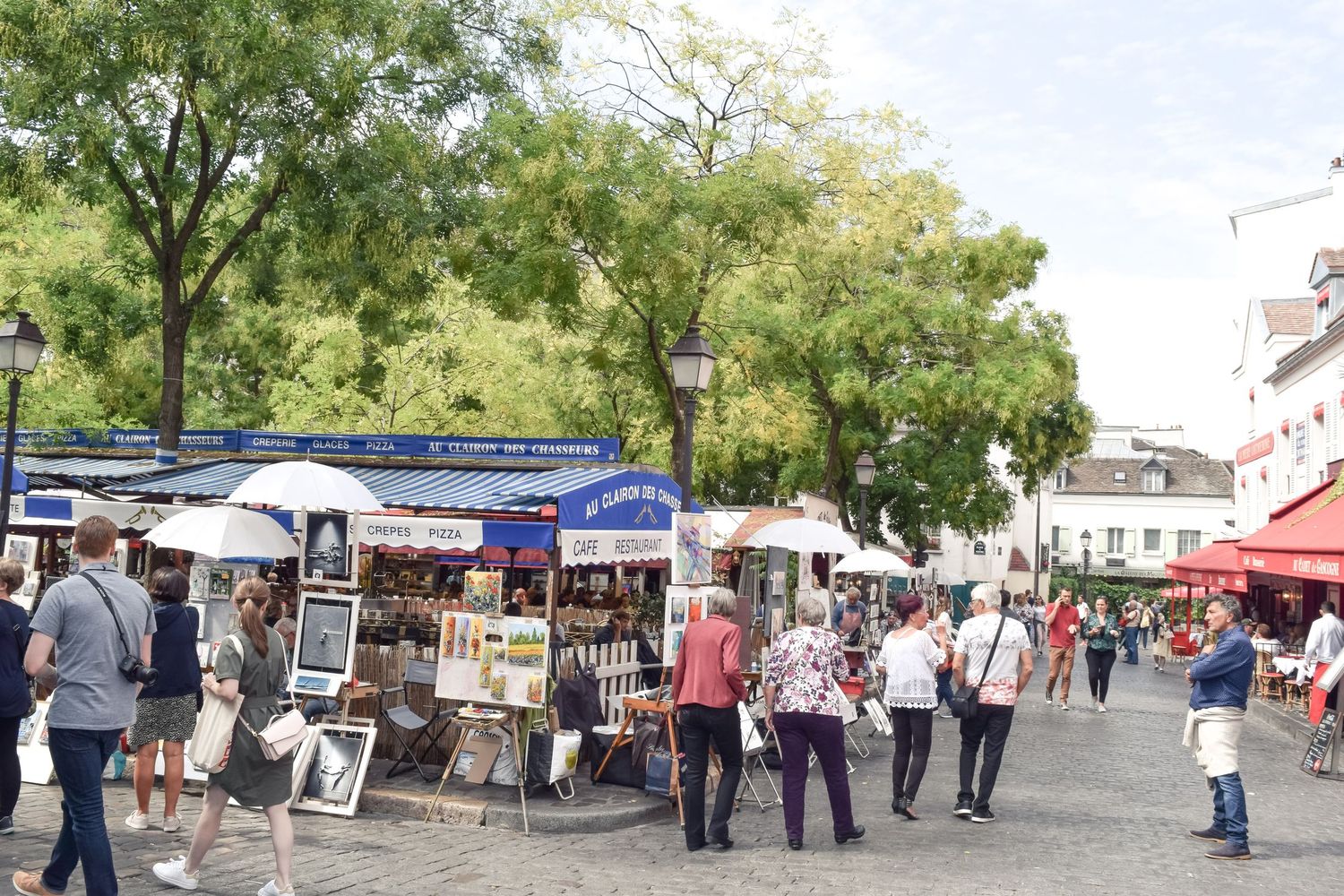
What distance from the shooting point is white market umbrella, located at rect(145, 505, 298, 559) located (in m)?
10.5

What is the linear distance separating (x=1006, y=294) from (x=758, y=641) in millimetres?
15496

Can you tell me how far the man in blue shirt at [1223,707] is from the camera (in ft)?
28.7

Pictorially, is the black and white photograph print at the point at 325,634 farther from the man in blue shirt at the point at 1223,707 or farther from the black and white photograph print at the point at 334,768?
the man in blue shirt at the point at 1223,707

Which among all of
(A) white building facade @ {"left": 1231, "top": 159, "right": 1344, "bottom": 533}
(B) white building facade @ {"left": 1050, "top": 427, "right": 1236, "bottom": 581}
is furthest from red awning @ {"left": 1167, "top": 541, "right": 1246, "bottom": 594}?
(B) white building facade @ {"left": 1050, "top": 427, "right": 1236, "bottom": 581}

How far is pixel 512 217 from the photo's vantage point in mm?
16359

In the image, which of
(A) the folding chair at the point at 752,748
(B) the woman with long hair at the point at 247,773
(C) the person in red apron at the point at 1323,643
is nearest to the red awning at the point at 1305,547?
(C) the person in red apron at the point at 1323,643

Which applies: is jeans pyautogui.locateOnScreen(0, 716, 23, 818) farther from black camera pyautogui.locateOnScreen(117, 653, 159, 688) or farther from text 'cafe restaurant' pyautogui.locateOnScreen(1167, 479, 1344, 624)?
text 'cafe restaurant' pyautogui.locateOnScreen(1167, 479, 1344, 624)

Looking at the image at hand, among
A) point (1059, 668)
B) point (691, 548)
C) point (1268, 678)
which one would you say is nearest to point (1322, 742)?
point (1059, 668)

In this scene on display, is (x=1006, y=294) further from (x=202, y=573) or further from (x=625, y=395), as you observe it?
(x=202, y=573)

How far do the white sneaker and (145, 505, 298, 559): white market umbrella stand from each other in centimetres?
407

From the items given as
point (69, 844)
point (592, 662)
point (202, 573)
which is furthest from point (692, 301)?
point (69, 844)

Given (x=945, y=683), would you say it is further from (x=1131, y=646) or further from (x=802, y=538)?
(x=1131, y=646)

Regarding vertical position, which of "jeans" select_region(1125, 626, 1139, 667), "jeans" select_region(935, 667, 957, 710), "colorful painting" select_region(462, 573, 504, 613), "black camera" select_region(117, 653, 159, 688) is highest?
"colorful painting" select_region(462, 573, 504, 613)

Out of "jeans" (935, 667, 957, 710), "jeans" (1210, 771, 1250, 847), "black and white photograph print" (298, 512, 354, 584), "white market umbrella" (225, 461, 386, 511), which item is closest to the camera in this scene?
"jeans" (1210, 771, 1250, 847)
